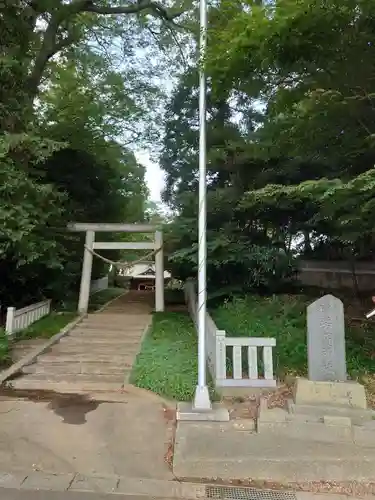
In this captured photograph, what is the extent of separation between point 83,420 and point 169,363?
75.6 inches

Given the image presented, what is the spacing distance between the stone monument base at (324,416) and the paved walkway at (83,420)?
1.20 metres

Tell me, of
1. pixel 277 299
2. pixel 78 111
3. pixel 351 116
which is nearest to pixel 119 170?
pixel 78 111

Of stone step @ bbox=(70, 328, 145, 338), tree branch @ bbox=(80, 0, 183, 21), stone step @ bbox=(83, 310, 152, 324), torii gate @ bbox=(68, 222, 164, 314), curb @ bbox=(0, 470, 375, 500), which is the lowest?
curb @ bbox=(0, 470, 375, 500)

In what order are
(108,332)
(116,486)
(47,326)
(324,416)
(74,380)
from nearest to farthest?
(116,486)
(324,416)
(74,380)
(108,332)
(47,326)

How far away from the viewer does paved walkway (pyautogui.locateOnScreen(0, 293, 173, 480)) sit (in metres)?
3.81

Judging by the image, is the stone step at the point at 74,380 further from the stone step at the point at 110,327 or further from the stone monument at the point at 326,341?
the stone step at the point at 110,327

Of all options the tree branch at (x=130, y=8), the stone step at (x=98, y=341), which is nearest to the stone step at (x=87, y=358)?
the stone step at (x=98, y=341)

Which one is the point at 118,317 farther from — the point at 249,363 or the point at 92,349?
the point at 249,363

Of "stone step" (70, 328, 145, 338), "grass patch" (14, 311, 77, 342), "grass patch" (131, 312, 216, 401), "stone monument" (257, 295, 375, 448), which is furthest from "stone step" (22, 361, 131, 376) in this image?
"stone monument" (257, 295, 375, 448)

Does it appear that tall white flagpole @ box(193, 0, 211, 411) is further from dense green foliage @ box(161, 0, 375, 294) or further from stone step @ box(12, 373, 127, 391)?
stone step @ box(12, 373, 127, 391)

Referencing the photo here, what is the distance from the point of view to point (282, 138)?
23.7 ft

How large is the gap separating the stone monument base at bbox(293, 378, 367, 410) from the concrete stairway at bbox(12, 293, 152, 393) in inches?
104

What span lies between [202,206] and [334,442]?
2925 mm

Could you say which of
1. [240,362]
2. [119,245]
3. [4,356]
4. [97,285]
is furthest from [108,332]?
[97,285]
